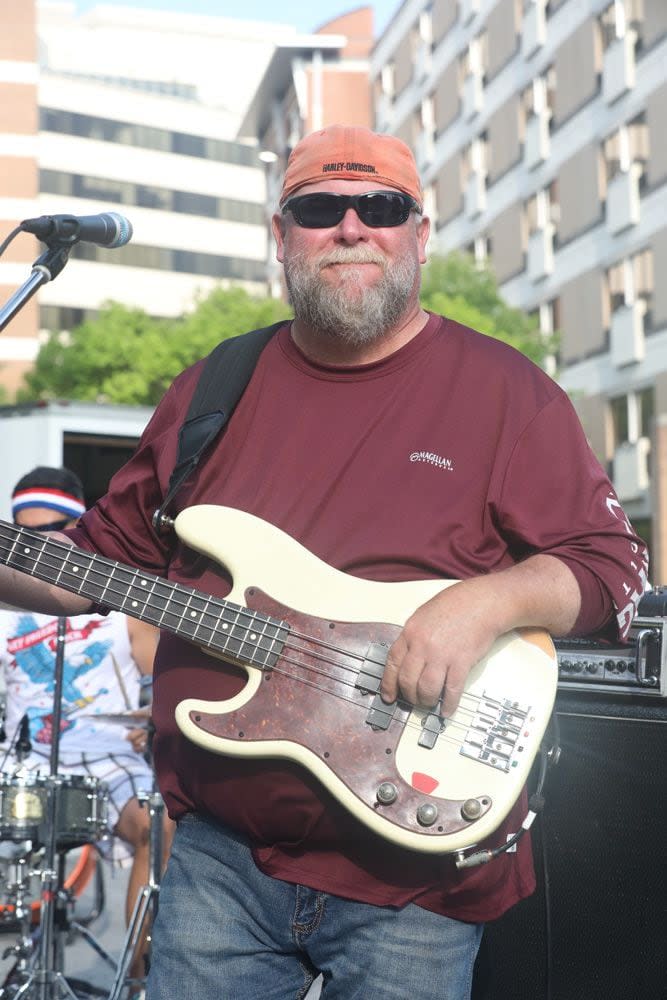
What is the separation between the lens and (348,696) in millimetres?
2549

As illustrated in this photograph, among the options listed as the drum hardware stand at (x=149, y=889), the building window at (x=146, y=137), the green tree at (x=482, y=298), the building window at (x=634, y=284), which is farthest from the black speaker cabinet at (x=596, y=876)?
the building window at (x=146, y=137)

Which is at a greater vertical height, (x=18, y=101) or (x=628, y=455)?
(x=18, y=101)

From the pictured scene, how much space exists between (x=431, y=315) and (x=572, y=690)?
3.89ft

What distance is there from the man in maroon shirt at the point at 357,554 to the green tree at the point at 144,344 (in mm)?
35599

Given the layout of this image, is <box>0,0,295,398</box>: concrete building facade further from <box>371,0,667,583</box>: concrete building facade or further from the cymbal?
the cymbal

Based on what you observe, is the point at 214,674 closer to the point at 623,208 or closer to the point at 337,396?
the point at 337,396

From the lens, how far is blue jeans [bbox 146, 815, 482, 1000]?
250 cm

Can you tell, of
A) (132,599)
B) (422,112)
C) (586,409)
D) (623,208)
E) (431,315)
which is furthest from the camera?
(422,112)

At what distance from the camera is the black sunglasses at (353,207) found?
281cm

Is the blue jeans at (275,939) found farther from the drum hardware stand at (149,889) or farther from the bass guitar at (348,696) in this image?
the drum hardware stand at (149,889)

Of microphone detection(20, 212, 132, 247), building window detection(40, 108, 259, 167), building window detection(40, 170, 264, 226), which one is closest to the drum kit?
microphone detection(20, 212, 132, 247)

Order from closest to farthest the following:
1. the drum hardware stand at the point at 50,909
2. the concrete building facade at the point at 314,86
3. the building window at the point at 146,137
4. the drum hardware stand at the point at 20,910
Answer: the drum hardware stand at the point at 50,909 < the drum hardware stand at the point at 20,910 < the concrete building facade at the point at 314,86 < the building window at the point at 146,137

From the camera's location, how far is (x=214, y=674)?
266 cm

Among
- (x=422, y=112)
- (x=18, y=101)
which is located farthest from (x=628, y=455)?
(x=18, y=101)
